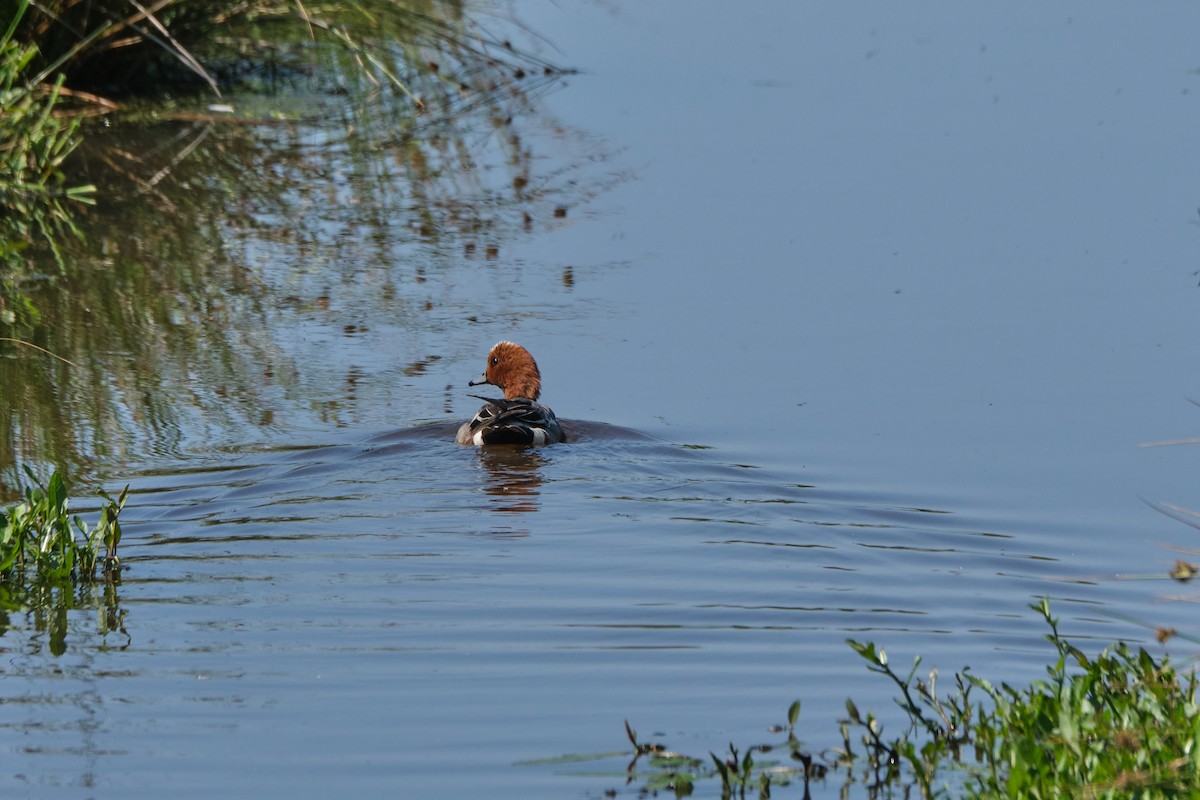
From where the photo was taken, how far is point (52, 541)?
19.8ft

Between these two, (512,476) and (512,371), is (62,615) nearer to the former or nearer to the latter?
(512,476)

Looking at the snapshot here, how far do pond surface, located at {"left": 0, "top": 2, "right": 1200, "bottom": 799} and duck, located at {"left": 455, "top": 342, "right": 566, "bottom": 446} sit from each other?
142 mm

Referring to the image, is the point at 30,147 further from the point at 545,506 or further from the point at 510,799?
the point at 510,799

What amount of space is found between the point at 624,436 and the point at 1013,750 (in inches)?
183

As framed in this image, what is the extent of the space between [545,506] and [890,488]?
1.60 meters

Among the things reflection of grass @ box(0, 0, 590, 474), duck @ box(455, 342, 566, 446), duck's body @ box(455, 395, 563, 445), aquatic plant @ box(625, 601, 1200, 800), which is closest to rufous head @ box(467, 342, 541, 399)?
duck @ box(455, 342, 566, 446)

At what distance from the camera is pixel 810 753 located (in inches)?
186

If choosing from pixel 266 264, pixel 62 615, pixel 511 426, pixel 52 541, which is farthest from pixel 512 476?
pixel 266 264

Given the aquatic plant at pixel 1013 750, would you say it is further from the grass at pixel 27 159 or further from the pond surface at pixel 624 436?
the grass at pixel 27 159

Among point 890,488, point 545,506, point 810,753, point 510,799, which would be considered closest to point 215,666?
point 510,799

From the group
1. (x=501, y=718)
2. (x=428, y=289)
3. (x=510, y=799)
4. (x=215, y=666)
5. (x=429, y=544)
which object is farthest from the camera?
(x=428, y=289)

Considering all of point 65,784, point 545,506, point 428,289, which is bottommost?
point 65,784

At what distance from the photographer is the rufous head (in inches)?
363

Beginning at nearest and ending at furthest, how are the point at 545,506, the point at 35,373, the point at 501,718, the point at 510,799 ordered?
the point at 510,799
the point at 501,718
the point at 545,506
the point at 35,373
